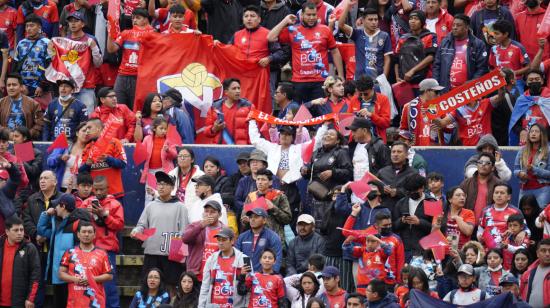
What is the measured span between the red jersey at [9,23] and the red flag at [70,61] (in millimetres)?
1425

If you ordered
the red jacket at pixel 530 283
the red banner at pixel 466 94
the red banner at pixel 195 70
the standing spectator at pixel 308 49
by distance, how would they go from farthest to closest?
the red banner at pixel 195 70
the standing spectator at pixel 308 49
the red banner at pixel 466 94
the red jacket at pixel 530 283

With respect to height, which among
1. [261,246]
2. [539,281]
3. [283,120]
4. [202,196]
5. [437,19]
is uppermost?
[437,19]

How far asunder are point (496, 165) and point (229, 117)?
12.7ft

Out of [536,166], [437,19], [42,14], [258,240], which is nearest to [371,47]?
[437,19]

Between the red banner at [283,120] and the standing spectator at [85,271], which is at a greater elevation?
the red banner at [283,120]

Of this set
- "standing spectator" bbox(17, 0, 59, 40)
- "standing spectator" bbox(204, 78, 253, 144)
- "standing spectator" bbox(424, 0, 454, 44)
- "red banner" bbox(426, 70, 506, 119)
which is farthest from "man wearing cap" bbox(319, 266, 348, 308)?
"standing spectator" bbox(17, 0, 59, 40)

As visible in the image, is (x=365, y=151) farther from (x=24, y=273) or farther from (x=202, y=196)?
(x=24, y=273)

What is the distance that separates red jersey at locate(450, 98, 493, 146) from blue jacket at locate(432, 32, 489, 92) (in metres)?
0.88

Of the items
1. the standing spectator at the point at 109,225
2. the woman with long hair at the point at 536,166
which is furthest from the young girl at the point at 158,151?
the woman with long hair at the point at 536,166

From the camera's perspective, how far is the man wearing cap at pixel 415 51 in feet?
73.6

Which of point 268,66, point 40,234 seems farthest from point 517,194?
point 40,234

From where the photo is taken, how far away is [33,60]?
23406 millimetres

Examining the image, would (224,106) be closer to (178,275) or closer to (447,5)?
(178,275)

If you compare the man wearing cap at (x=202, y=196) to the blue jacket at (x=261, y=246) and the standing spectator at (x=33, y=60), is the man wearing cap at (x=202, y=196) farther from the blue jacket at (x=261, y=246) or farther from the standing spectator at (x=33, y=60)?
the standing spectator at (x=33, y=60)
